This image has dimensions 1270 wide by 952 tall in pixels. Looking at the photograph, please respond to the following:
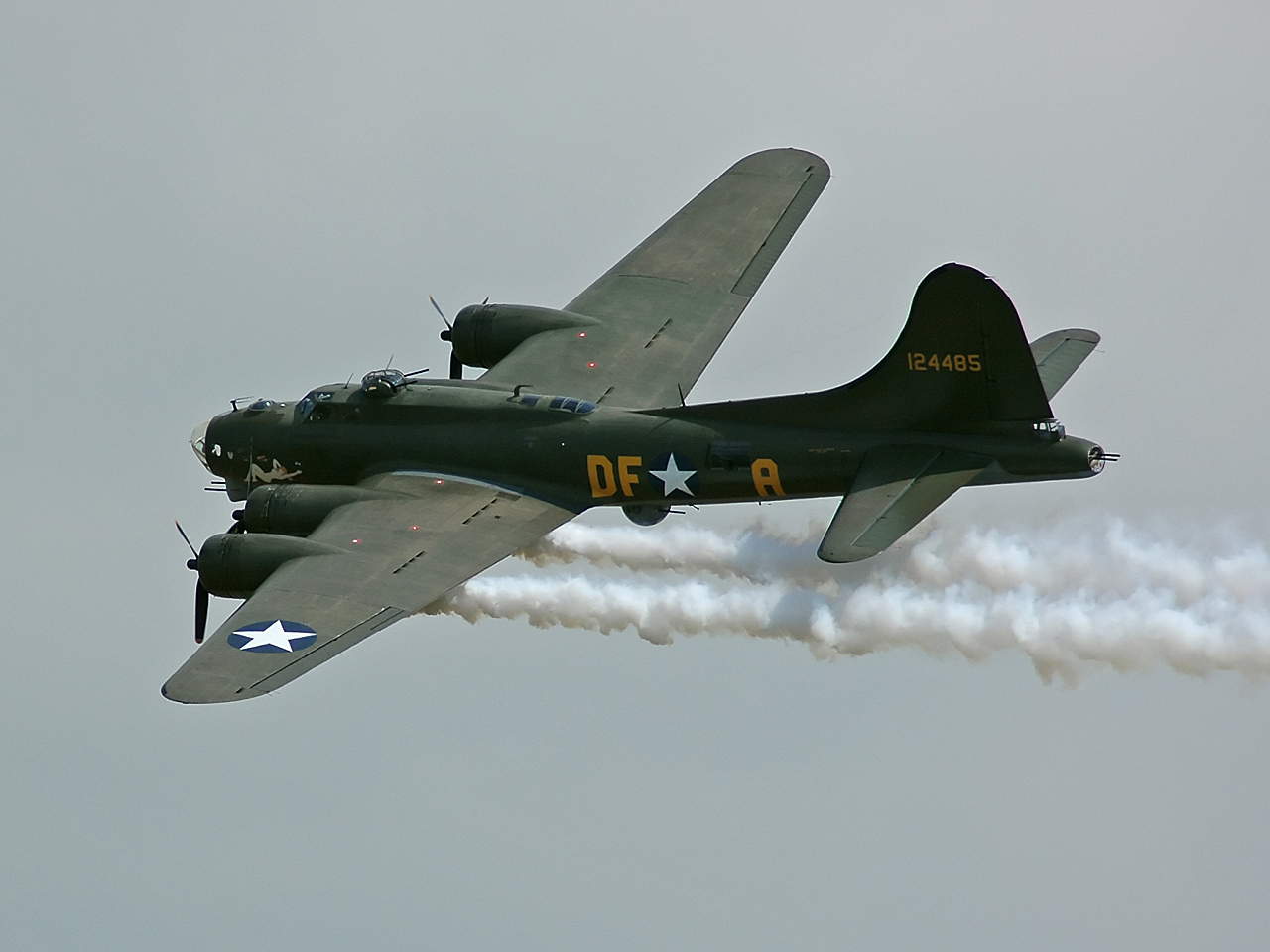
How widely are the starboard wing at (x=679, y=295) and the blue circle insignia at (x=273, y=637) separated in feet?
29.6

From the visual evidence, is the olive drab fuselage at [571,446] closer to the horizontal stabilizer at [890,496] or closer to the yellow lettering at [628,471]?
the yellow lettering at [628,471]

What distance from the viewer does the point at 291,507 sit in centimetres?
5138

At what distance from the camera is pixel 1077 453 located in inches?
1913

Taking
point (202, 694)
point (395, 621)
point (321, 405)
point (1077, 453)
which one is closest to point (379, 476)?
point (321, 405)

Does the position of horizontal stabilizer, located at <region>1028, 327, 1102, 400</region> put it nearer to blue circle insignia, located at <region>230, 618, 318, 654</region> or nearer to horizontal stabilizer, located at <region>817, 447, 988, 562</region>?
horizontal stabilizer, located at <region>817, 447, 988, 562</region>

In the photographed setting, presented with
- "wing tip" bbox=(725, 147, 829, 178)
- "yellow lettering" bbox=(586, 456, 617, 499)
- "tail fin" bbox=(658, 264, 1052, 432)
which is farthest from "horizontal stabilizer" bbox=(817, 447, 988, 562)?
"wing tip" bbox=(725, 147, 829, 178)

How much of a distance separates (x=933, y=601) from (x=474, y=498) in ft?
29.1

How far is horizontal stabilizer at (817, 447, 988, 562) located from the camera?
46.6 m

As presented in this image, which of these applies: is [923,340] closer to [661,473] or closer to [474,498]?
[661,473]

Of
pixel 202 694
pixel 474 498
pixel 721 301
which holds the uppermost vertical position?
pixel 721 301

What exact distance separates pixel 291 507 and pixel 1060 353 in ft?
48.4

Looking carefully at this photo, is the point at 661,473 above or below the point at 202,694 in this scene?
above

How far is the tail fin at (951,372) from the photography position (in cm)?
4869

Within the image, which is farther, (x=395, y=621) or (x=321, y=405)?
(x=321, y=405)
